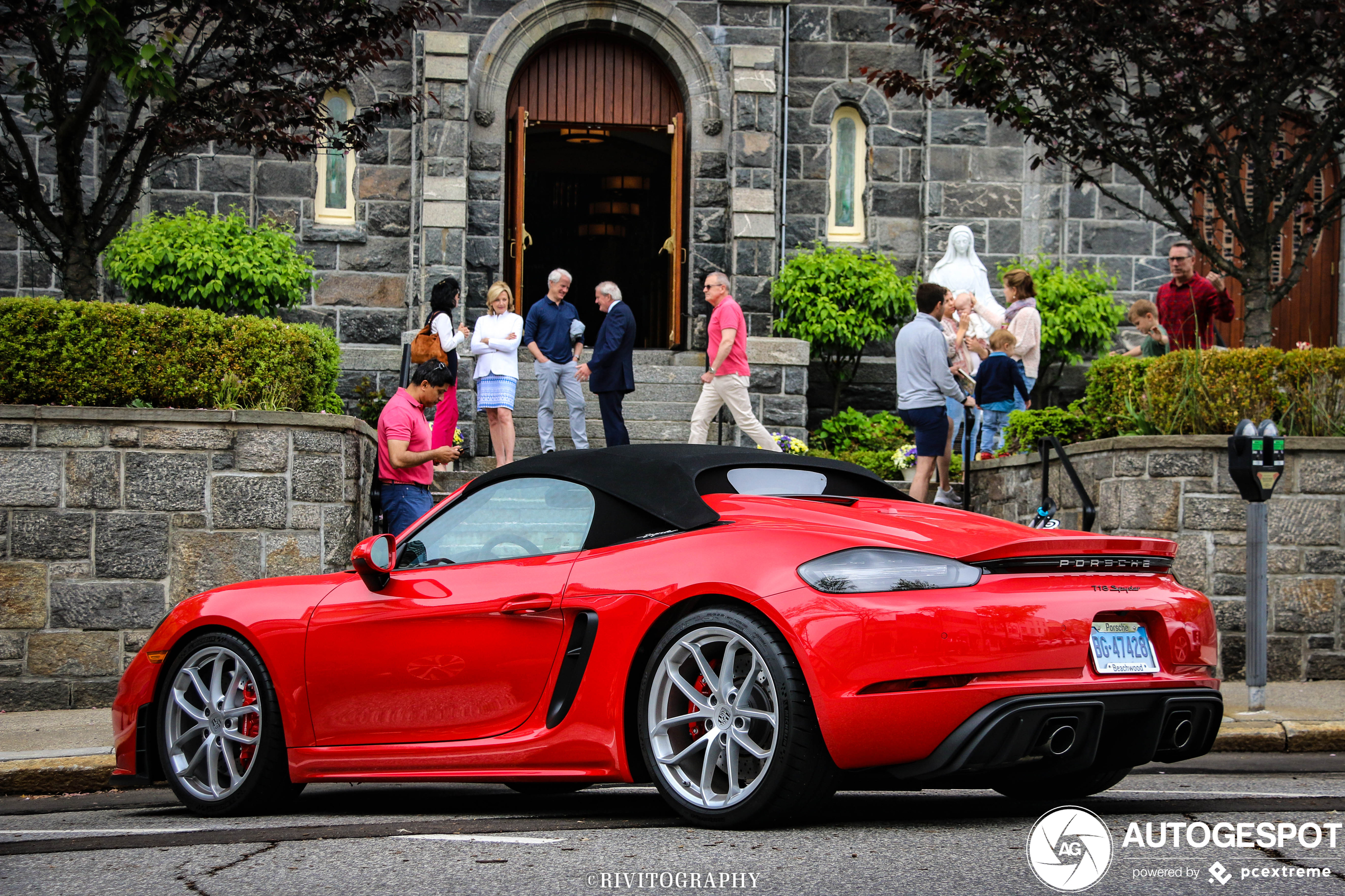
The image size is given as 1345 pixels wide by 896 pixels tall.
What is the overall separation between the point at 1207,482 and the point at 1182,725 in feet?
19.2

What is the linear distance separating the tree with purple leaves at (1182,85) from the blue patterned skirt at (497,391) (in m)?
4.27

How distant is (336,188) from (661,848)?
51.7 feet

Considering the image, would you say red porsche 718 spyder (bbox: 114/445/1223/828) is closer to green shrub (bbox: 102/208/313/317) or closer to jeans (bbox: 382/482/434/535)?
jeans (bbox: 382/482/434/535)

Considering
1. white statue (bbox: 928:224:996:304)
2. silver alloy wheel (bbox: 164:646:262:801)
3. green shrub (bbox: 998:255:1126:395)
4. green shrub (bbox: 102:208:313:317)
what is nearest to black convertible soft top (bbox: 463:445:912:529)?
silver alloy wheel (bbox: 164:646:262:801)

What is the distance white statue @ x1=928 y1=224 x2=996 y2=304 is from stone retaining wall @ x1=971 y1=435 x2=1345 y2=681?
7655mm

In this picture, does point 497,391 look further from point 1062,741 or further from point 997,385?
point 1062,741

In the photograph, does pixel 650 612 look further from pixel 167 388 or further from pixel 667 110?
pixel 667 110

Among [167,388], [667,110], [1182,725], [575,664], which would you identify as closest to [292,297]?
[167,388]

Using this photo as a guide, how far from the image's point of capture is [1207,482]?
10.4 m

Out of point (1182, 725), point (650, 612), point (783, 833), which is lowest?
point (783, 833)

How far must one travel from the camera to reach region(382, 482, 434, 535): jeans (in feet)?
33.2

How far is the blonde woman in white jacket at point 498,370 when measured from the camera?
46.1 feet

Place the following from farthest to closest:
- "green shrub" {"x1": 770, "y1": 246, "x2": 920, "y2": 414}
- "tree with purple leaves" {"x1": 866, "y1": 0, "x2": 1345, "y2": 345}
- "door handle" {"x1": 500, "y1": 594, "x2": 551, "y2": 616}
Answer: "green shrub" {"x1": 770, "y1": 246, "x2": 920, "y2": 414} → "tree with purple leaves" {"x1": 866, "y1": 0, "x2": 1345, "y2": 345} → "door handle" {"x1": 500, "y1": 594, "x2": 551, "y2": 616}

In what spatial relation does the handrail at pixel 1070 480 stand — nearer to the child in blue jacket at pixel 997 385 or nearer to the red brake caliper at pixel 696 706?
the child in blue jacket at pixel 997 385
